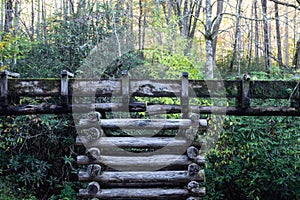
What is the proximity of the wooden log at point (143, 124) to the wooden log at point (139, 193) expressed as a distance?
1.03m

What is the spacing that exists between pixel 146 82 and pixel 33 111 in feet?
Answer: 6.32

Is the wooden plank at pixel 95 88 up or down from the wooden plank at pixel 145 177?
up

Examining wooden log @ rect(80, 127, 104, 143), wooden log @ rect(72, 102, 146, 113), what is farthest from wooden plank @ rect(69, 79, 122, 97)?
wooden log @ rect(80, 127, 104, 143)

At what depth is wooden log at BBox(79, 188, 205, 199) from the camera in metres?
5.53

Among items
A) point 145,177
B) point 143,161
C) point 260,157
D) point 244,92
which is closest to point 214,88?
point 244,92

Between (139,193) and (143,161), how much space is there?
20.3 inches

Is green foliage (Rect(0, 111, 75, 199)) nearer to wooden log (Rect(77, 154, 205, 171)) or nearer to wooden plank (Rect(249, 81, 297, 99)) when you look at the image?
wooden log (Rect(77, 154, 205, 171))

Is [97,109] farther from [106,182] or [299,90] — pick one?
[299,90]

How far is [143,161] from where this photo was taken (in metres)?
5.64

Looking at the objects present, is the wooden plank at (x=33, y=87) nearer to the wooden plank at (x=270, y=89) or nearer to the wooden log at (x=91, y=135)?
the wooden log at (x=91, y=135)

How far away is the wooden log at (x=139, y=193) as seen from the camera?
218 inches

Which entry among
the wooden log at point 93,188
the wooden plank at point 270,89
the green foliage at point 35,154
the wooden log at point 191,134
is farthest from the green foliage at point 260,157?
the green foliage at point 35,154

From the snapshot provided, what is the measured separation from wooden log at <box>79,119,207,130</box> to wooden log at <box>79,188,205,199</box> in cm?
103

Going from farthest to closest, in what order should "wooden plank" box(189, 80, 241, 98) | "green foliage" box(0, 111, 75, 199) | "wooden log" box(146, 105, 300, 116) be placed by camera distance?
"green foliage" box(0, 111, 75, 199) < "wooden log" box(146, 105, 300, 116) < "wooden plank" box(189, 80, 241, 98)
